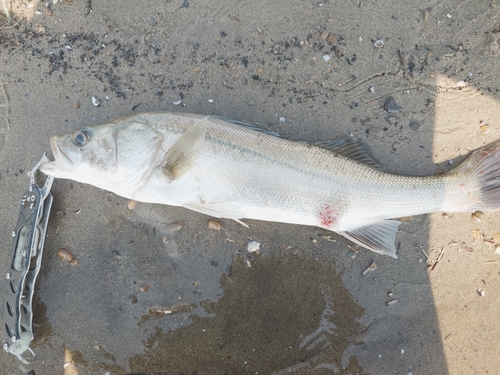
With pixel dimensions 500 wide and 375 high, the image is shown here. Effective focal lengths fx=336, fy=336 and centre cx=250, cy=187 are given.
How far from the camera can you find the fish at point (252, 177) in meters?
2.70

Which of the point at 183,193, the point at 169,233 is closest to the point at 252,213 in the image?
the point at 183,193

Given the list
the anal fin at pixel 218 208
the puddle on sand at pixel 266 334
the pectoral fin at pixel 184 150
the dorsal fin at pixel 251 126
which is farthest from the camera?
the puddle on sand at pixel 266 334

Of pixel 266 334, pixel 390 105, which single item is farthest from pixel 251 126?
pixel 266 334

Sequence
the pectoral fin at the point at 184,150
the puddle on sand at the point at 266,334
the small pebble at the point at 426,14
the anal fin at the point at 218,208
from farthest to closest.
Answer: the small pebble at the point at 426,14, the puddle on sand at the point at 266,334, the anal fin at the point at 218,208, the pectoral fin at the point at 184,150

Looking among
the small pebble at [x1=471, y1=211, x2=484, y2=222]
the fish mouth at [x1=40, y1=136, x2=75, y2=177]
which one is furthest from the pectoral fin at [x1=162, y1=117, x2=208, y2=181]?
the small pebble at [x1=471, y1=211, x2=484, y2=222]

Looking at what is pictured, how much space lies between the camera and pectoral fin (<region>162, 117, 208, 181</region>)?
104 inches

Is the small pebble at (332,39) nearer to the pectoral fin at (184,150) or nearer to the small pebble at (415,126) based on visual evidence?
the small pebble at (415,126)

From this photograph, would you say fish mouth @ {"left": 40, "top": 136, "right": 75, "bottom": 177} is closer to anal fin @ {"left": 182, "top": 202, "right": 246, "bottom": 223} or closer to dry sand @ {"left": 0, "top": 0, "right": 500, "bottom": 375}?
dry sand @ {"left": 0, "top": 0, "right": 500, "bottom": 375}

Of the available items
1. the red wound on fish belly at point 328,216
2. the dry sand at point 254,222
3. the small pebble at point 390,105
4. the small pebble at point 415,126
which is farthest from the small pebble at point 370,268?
the small pebble at point 390,105

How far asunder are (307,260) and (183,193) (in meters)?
1.30

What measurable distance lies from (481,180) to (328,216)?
4.58 ft

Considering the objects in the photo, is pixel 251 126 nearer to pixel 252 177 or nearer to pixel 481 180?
pixel 252 177

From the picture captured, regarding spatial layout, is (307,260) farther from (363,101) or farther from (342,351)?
(363,101)

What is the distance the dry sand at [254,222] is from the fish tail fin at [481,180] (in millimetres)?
232
